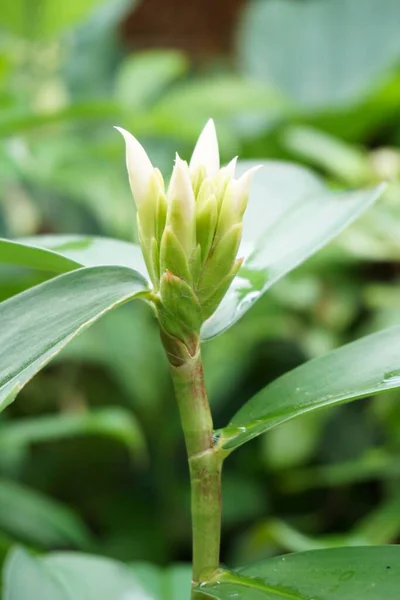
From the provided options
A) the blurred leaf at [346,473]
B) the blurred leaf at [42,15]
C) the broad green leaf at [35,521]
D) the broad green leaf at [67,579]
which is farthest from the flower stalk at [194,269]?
the blurred leaf at [42,15]

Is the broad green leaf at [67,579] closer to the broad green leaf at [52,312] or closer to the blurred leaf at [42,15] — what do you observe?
the broad green leaf at [52,312]

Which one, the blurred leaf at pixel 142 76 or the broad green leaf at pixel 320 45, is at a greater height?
the broad green leaf at pixel 320 45

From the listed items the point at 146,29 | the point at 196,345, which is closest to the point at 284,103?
the point at 196,345

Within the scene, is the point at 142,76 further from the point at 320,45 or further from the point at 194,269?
the point at 194,269

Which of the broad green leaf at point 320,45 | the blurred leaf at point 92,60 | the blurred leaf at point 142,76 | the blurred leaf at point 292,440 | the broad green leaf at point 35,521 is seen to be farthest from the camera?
the broad green leaf at point 320,45

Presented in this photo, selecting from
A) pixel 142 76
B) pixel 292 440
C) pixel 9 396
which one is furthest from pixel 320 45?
pixel 9 396
